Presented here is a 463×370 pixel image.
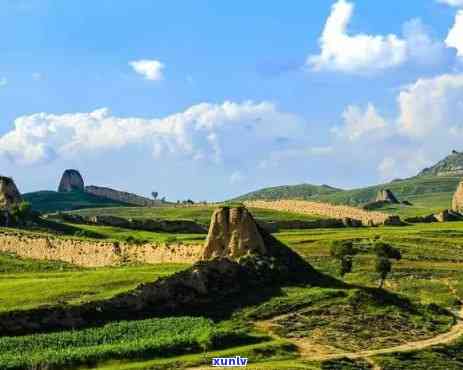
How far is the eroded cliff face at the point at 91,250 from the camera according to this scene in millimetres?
74562

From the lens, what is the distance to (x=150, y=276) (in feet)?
195

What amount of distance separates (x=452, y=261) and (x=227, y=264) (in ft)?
153

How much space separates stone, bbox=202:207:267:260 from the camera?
207ft

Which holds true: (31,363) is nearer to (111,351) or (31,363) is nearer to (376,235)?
(111,351)

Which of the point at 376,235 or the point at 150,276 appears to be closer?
the point at 150,276

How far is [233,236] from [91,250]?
74.3 feet

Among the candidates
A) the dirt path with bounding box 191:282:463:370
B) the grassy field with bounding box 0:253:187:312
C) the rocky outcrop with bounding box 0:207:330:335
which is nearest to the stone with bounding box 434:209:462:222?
the grassy field with bounding box 0:253:187:312

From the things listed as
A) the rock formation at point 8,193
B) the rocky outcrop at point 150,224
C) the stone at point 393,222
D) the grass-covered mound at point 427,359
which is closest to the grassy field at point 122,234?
the rocky outcrop at point 150,224

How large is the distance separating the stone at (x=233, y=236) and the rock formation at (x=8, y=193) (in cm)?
Answer: 6613

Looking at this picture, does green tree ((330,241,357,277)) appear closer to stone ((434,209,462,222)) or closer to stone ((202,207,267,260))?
stone ((202,207,267,260))

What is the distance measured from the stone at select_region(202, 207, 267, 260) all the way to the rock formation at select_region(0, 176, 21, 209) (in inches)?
2604

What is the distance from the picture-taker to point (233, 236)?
64.0 m

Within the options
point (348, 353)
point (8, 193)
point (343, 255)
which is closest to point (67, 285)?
point (348, 353)

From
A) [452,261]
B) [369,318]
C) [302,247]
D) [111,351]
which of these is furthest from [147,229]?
[111,351]
